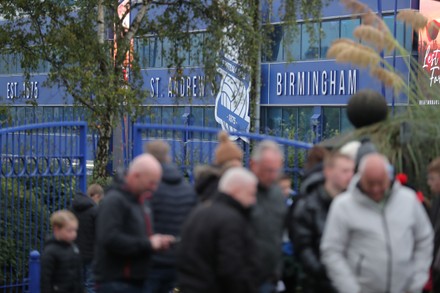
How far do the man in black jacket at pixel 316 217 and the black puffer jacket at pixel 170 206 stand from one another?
3.22 feet

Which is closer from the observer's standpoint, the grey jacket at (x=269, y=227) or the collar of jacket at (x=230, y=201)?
the collar of jacket at (x=230, y=201)

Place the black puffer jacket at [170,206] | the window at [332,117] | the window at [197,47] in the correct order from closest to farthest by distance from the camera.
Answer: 1. the black puffer jacket at [170,206]
2. the window at [197,47]
3. the window at [332,117]

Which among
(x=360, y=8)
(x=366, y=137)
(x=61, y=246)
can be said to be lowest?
(x=61, y=246)

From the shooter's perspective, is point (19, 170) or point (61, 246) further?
point (19, 170)

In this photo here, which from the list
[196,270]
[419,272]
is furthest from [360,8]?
[196,270]

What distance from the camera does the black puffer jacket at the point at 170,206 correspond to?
8.74m

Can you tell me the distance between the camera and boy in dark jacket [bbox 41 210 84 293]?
9766 mm

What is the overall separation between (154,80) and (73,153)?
38898 millimetres

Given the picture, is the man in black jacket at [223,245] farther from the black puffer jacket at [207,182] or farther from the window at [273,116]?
the window at [273,116]

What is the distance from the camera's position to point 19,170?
40.9ft

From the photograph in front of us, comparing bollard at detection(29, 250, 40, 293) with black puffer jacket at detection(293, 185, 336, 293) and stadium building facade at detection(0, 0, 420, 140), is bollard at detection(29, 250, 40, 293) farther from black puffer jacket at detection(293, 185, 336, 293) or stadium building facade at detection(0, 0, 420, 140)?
stadium building facade at detection(0, 0, 420, 140)

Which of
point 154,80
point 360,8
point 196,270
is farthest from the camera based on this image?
point 154,80

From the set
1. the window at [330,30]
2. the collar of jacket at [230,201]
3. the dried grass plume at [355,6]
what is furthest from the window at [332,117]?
the collar of jacket at [230,201]

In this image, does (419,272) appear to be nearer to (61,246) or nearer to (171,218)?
(171,218)
